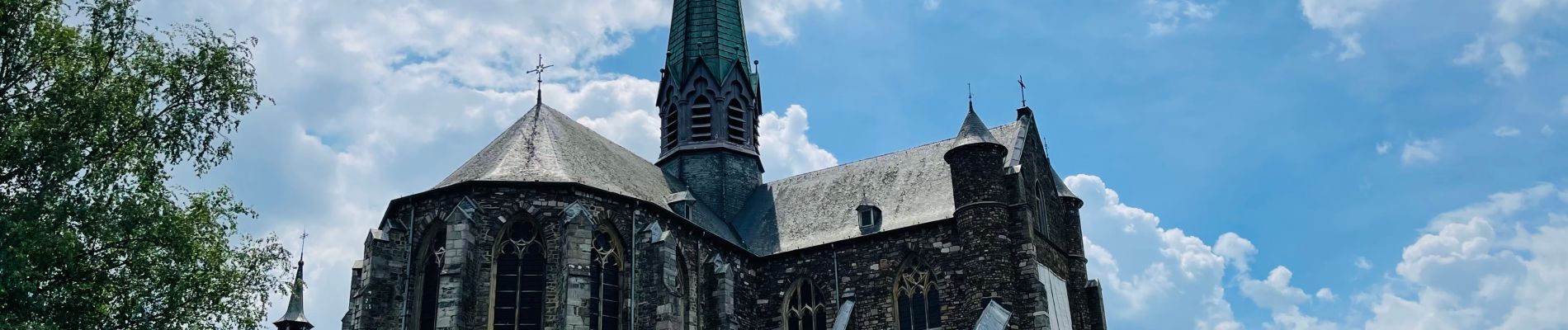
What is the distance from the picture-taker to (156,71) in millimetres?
21156

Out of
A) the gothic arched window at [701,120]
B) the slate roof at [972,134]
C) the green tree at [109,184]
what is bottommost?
the green tree at [109,184]

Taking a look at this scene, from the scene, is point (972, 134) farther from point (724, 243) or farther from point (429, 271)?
point (429, 271)

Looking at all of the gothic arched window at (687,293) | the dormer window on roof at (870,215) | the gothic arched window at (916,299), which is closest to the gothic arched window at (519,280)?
the gothic arched window at (687,293)

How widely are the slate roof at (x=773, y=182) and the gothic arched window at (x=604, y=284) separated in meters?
1.44

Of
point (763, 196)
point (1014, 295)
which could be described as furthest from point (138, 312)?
point (763, 196)

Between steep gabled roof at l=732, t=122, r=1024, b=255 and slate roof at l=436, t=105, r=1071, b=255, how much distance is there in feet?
0.12

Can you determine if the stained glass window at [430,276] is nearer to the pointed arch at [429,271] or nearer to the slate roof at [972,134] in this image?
the pointed arch at [429,271]

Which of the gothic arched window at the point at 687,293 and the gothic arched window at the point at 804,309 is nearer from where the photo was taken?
the gothic arched window at the point at 687,293

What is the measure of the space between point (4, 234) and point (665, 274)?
1563cm

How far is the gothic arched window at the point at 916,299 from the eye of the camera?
33.7 metres

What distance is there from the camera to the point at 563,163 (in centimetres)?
3262

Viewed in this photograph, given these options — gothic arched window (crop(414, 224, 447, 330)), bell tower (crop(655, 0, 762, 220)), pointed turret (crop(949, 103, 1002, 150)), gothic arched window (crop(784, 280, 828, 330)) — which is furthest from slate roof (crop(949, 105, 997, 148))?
gothic arched window (crop(414, 224, 447, 330))

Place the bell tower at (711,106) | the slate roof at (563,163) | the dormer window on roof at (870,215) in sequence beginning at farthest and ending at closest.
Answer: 1. the bell tower at (711,106)
2. the dormer window on roof at (870,215)
3. the slate roof at (563,163)

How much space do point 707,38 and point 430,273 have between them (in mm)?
17047
